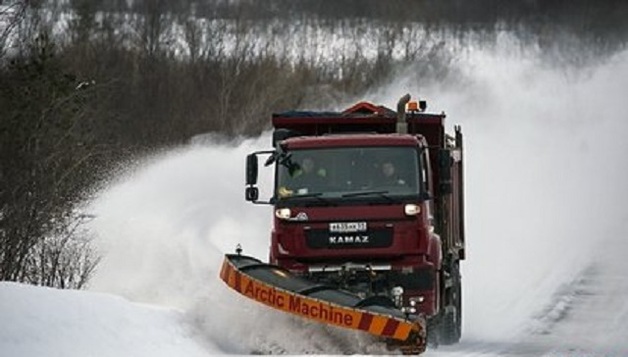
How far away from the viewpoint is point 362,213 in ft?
51.6

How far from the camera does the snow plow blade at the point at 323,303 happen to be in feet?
43.5

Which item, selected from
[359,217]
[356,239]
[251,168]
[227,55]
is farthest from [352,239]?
[227,55]

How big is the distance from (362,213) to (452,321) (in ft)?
9.38

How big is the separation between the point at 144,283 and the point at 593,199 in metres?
19.6

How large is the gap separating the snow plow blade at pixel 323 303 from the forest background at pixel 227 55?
1127 centimetres

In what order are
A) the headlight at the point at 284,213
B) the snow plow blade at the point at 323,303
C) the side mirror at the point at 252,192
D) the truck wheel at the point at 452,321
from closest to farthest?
the snow plow blade at the point at 323,303
the headlight at the point at 284,213
the side mirror at the point at 252,192
the truck wheel at the point at 452,321

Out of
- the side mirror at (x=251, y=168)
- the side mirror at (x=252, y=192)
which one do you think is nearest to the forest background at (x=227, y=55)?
the side mirror at (x=252, y=192)

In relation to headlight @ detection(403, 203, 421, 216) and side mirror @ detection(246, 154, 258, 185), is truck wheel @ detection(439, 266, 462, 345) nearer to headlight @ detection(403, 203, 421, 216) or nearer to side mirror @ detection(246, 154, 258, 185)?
headlight @ detection(403, 203, 421, 216)

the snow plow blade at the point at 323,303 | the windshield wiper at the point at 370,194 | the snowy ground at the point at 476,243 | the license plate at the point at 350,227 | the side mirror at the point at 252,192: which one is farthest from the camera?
the side mirror at the point at 252,192

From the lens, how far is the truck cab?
51.6 ft

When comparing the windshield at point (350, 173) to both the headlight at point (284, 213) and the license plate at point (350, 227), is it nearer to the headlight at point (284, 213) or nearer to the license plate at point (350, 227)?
the headlight at point (284, 213)

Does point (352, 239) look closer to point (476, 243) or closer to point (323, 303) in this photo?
point (323, 303)

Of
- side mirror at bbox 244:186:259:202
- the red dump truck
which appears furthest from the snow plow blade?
side mirror at bbox 244:186:259:202

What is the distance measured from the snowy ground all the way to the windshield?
1.37m
